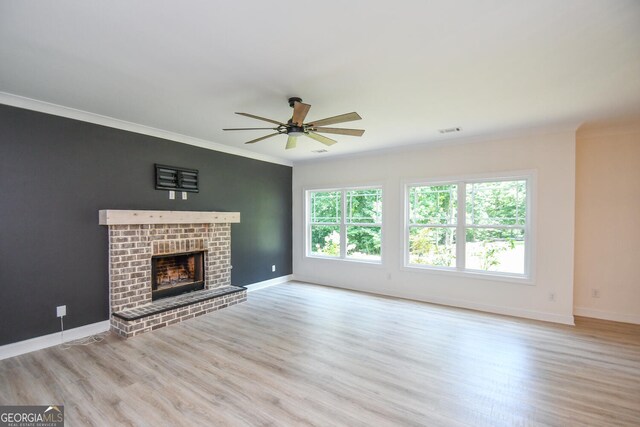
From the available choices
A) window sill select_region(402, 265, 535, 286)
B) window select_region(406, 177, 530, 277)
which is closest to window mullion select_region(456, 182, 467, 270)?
window select_region(406, 177, 530, 277)

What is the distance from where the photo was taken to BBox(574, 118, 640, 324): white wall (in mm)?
3969

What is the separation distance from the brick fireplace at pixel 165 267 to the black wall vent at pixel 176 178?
431 millimetres

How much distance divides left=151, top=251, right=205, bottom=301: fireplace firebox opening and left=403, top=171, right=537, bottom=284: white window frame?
3.56 m

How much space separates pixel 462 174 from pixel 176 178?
4476mm

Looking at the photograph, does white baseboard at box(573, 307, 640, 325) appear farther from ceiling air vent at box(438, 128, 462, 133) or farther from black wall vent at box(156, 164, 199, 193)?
black wall vent at box(156, 164, 199, 193)

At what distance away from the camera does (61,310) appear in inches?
132

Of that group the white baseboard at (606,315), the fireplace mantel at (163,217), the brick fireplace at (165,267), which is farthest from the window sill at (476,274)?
the fireplace mantel at (163,217)

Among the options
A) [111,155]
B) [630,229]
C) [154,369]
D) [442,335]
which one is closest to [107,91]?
[111,155]

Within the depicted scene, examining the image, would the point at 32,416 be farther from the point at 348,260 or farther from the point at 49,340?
the point at 348,260

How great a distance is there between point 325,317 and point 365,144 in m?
2.87

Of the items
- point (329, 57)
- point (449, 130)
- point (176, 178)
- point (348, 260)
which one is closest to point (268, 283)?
point (348, 260)

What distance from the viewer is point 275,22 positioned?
1.87m

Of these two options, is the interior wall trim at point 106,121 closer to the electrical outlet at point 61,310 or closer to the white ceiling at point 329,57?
the white ceiling at point 329,57

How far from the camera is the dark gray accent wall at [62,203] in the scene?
3.04m
